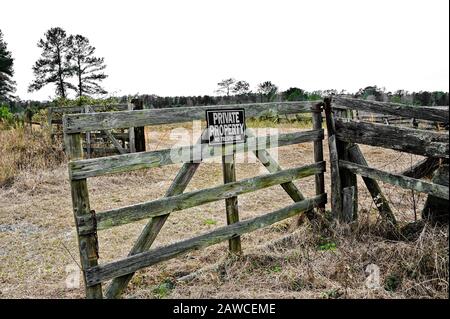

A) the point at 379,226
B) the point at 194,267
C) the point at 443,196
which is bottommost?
the point at 194,267

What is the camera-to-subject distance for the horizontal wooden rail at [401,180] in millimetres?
3645

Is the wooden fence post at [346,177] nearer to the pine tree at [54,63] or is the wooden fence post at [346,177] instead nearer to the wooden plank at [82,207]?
the wooden plank at [82,207]

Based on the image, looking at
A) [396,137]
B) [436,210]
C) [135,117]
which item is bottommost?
[436,210]

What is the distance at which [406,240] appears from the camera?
402 cm

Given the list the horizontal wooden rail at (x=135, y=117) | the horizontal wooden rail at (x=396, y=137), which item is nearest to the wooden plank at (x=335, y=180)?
the horizontal wooden rail at (x=396, y=137)

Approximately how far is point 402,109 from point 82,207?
3.21 m

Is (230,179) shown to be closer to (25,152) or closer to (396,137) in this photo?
(396,137)

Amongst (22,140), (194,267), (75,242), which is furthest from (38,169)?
(194,267)

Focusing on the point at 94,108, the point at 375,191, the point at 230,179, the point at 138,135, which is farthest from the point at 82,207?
the point at 94,108

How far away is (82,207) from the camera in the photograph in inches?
133
